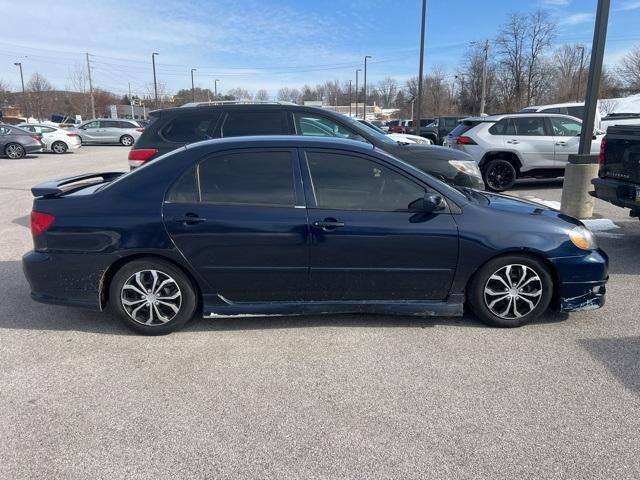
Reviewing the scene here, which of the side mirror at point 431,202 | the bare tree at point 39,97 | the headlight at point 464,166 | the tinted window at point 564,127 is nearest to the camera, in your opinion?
the side mirror at point 431,202

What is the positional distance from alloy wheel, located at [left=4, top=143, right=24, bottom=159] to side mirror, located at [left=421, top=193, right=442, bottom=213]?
22641mm

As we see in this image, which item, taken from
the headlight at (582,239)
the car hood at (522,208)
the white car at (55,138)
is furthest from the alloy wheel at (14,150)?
the headlight at (582,239)

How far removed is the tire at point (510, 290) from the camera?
3.91m

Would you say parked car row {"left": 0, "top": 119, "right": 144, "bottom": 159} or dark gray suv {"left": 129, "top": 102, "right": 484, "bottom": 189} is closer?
dark gray suv {"left": 129, "top": 102, "right": 484, "bottom": 189}

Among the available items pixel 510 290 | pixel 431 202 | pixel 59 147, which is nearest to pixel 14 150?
pixel 59 147

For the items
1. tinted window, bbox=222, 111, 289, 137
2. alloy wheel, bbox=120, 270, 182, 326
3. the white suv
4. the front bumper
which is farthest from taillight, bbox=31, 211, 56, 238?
the white suv

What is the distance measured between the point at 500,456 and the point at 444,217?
1.86m

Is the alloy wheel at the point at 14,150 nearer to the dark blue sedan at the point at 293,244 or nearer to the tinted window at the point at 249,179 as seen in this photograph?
the dark blue sedan at the point at 293,244

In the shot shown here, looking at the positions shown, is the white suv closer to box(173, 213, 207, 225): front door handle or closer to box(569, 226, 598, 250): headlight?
box(569, 226, 598, 250): headlight

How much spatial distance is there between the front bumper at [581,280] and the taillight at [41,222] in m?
4.04

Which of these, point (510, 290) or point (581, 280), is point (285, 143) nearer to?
point (510, 290)

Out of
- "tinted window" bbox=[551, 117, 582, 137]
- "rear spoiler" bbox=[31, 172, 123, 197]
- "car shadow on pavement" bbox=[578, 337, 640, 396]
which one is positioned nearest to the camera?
"car shadow on pavement" bbox=[578, 337, 640, 396]

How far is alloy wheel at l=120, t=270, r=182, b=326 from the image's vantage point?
3.85m

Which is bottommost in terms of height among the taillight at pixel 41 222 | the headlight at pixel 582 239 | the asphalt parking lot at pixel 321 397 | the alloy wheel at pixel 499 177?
the asphalt parking lot at pixel 321 397
